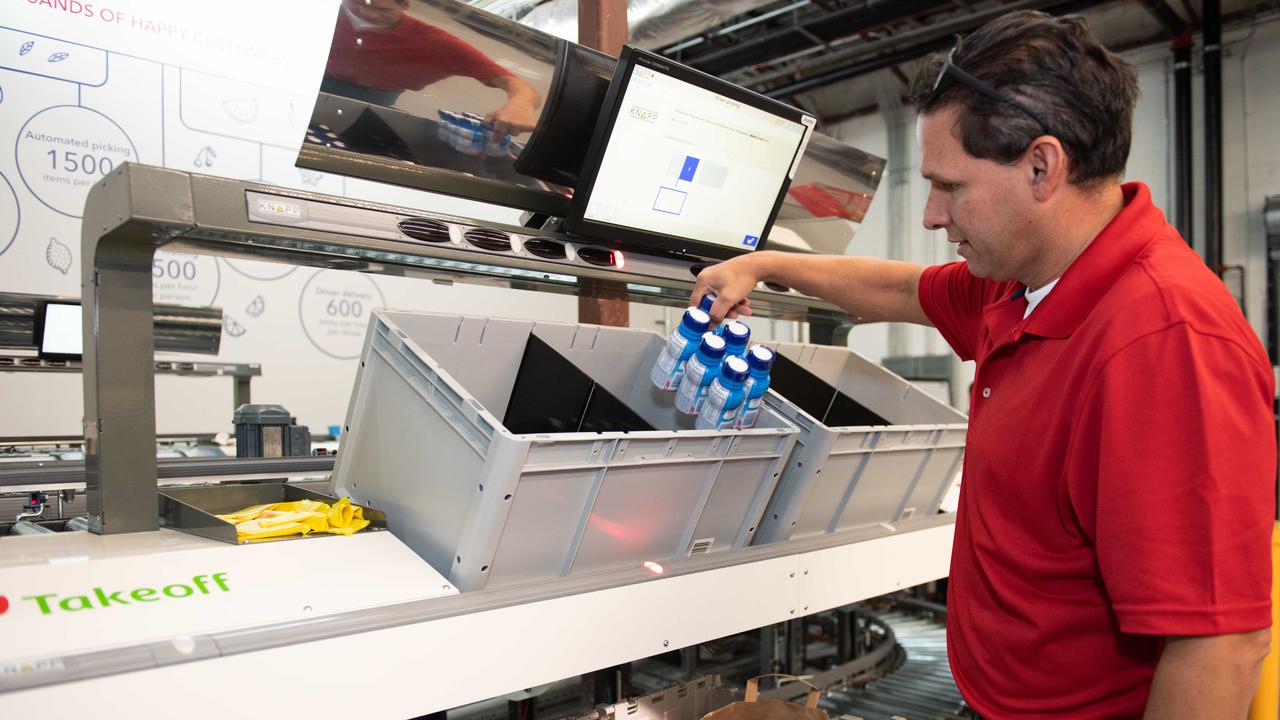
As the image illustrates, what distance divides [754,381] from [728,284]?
218 millimetres

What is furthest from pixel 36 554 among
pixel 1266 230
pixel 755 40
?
pixel 1266 230

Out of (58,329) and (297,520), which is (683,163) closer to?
(297,520)

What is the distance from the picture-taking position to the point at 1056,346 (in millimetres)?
1050

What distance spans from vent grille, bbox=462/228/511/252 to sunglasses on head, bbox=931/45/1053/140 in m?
0.84

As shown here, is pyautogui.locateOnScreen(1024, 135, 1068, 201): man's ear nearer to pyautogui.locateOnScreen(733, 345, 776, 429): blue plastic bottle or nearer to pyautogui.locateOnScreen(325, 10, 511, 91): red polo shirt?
pyautogui.locateOnScreen(733, 345, 776, 429): blue plastic bottle

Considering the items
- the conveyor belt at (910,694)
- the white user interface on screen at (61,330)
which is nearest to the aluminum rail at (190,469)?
the white user interface on screen at (61,330)

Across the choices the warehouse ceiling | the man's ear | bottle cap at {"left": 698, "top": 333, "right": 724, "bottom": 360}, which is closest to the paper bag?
bottle cap at {"left": 698, "top": 333, "right": 724, "bottom": 360}

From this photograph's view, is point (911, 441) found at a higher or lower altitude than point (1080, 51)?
lower

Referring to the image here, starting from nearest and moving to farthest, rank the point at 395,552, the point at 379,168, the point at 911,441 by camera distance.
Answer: the point at 395,552, the point at 379,168, the point at 911,441

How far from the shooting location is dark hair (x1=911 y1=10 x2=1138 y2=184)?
38.5 inches

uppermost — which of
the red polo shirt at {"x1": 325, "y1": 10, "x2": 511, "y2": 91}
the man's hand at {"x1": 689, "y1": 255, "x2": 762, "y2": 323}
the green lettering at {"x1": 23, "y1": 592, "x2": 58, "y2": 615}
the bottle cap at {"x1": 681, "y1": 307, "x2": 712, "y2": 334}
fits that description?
the red polo shirt at {"x1": 325, "y1": 10, "x2": 511, "y2": 91}

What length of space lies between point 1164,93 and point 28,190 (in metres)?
7.49

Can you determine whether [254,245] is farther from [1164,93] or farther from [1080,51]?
[1164,93]

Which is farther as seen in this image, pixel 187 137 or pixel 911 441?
pixel 187 137
